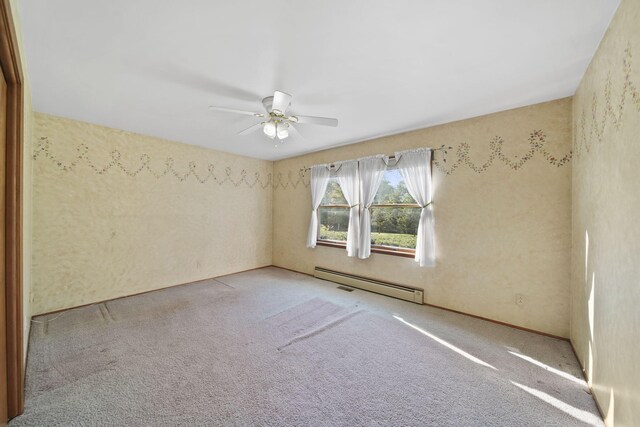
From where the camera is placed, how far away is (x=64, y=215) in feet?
10.2

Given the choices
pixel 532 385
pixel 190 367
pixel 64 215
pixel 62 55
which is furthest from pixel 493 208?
pixel 64 215

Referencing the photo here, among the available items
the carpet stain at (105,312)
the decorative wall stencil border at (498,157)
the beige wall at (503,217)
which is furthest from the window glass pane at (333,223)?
the carpet stain at (105,312)

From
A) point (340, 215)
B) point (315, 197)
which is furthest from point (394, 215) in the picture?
point (315, 197)

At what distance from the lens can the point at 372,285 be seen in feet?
12.6

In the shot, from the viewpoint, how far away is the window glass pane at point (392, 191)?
12.0ft

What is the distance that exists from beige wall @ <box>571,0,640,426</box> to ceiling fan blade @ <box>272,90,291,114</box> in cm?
204

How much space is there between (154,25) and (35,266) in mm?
3225

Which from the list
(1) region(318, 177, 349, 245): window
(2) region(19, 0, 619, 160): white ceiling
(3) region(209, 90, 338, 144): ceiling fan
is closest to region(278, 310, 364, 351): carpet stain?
(1) region(318, 177, 349, 245): window

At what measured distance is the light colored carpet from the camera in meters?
1.58

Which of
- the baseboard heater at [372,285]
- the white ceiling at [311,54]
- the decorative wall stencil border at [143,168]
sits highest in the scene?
the white ceiling at [311,54]

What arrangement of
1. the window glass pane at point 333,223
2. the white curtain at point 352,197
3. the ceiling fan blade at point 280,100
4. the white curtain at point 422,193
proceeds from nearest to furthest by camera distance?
the ceiling fan blade at point 280,100, the white curtain at point 422,193, the white curtain at point 352,197, the window glass pane at point 333,223

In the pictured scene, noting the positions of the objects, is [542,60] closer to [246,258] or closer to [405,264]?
[405,264]

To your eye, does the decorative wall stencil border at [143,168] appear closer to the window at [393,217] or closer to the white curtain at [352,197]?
the white curtain at [352,197]

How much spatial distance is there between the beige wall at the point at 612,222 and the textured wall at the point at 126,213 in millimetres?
4781
